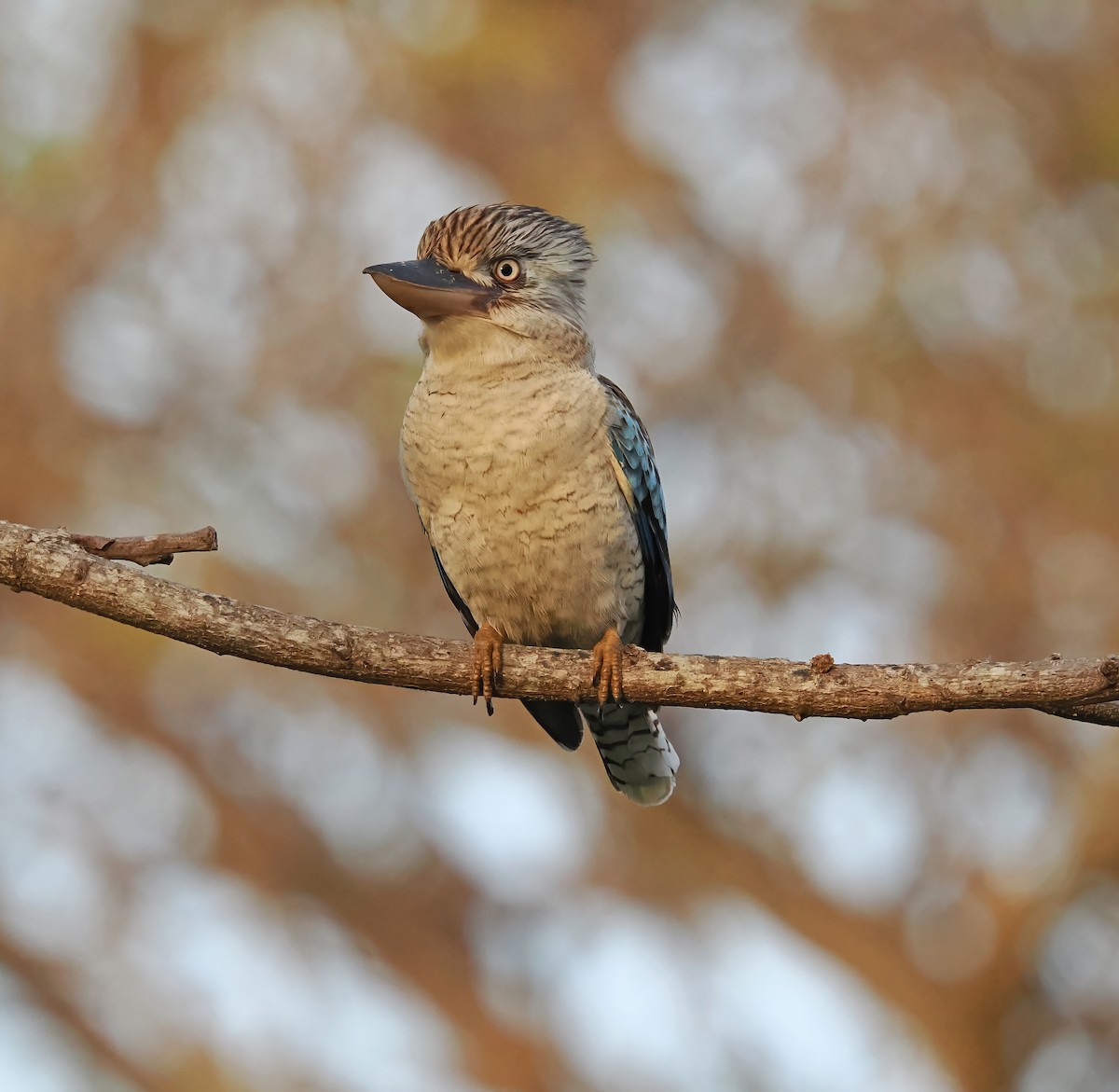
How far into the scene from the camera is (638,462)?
5289 millimetres

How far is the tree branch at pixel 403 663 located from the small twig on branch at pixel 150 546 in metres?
0.03

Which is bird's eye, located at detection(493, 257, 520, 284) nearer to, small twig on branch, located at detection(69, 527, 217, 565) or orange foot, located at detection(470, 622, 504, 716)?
orange foot, located at detection(470, 622, 504, 716)

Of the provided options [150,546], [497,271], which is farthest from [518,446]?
[150,546]

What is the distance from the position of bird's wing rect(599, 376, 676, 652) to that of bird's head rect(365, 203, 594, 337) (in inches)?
15.0

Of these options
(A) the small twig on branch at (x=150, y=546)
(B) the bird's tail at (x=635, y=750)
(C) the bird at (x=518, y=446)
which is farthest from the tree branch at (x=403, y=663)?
(B) the bird's tail at (x=635, y=750)

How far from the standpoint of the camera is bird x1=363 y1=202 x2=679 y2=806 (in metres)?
4.93

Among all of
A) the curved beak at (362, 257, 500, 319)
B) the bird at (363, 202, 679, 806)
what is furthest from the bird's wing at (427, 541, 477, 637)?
the curved beak at (362, 257, 500, 319)

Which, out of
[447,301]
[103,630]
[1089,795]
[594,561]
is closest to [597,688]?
[594,561]

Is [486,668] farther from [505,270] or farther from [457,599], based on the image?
[505,270]

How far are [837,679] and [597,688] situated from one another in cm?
83

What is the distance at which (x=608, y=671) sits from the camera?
14.9 ft

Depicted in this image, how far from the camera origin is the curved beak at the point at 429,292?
4.98 metres

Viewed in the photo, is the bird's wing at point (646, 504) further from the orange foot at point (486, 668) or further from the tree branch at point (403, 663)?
the tree branch at point (403, 663)

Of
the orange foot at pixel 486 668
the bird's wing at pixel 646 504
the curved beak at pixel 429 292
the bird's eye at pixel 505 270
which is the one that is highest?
the bird's eye at pixel 505 270
